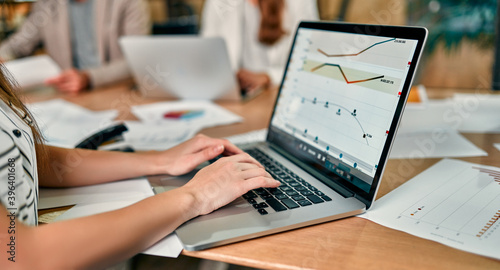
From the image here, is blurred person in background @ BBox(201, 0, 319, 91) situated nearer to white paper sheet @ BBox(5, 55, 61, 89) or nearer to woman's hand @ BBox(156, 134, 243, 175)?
white paper sheet @ BBox(5, 55, 61, 89)

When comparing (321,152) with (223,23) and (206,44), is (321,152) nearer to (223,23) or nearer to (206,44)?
(206,44)

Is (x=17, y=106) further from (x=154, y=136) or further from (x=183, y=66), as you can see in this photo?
(x=183, y=66)

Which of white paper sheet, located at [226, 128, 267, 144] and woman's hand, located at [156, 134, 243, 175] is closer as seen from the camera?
woman's hand, located at [156, 134, 243, 175]

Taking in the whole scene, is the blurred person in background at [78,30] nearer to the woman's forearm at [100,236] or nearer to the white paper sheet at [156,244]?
the white paper sheet at [156,244]

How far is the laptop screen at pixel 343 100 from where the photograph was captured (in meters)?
0.63

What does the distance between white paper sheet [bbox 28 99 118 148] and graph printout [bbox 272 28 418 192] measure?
59 centimetres

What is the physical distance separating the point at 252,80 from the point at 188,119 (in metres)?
0.39

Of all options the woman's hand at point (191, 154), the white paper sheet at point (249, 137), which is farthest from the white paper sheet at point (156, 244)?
the white paper sheet at point (249, 137)

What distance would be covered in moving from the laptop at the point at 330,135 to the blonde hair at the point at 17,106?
8.8 inches

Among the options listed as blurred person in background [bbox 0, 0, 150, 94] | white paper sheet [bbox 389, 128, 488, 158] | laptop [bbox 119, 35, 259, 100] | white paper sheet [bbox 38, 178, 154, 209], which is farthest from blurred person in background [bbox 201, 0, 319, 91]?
white paper sheet [bbox 38, 178, 154, 209]

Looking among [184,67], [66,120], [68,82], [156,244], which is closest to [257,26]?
[184,67]

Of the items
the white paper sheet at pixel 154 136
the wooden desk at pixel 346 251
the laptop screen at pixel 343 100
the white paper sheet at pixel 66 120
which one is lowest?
the white paper sheet at pixel 66 120

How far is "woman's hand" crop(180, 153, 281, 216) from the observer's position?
613mm

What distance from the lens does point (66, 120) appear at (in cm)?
125
